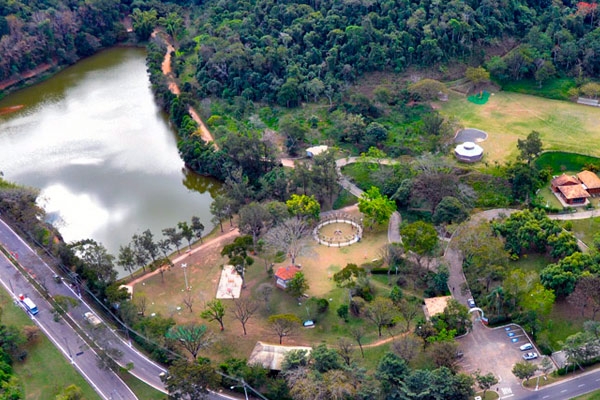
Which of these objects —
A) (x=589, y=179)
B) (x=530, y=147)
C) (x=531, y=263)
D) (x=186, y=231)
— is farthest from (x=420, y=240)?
(x=589, y=179)

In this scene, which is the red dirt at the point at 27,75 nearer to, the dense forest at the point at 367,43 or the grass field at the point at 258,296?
the dense forest at the point at 367,43

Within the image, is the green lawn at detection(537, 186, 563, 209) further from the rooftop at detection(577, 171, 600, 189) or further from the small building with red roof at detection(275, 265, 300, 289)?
the small building with red roof at detection(275, 265, 300, 289)

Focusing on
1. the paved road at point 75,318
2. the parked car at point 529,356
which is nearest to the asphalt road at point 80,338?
the paved road at point 75,318

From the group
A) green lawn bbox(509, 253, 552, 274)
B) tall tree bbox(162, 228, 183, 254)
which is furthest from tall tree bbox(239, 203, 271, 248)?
green lawn bbox(509, 253, 552, 274)

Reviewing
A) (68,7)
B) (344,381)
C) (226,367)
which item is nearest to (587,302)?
(344,381)

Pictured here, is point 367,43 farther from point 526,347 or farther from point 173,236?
point 526,347
